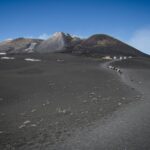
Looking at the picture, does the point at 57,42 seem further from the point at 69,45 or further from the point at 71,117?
the point at 71,117

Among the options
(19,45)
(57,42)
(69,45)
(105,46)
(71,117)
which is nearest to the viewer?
(71,117)

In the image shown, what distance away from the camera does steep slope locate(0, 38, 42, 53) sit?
61750 millimetres

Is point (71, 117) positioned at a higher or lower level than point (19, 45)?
lower

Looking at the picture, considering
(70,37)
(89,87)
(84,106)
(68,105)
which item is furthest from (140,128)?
(70,37)

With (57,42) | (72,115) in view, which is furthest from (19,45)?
(72,115)

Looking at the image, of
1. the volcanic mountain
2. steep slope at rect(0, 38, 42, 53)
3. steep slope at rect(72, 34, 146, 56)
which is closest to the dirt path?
steep slope at rect(72, 34, 146, 56)

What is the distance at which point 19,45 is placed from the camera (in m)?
66.3

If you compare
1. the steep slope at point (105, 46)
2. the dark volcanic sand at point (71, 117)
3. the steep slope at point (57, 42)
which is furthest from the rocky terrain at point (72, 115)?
the steep slope at point (57, 42)

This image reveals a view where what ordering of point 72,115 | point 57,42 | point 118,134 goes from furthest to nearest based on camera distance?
point 57,42
point 72,115
point 118,134

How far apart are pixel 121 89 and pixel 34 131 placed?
8.23m

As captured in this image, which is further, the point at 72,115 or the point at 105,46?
the point at 105,46

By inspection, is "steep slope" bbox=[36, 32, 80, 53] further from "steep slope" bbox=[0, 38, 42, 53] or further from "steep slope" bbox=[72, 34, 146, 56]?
"steep slope" bbox=[72, 34, 146, 56]

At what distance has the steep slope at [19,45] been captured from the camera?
2431 inches

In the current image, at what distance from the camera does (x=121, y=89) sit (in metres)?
14.6
